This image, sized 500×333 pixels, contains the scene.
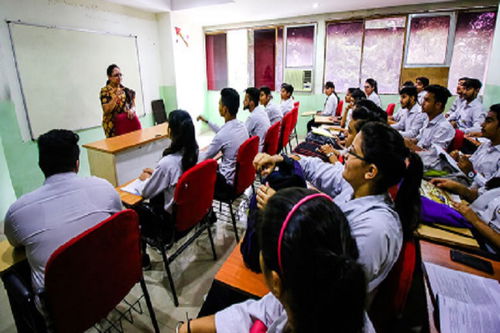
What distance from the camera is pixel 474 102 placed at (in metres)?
4.34

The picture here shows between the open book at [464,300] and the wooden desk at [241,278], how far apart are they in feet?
2.06

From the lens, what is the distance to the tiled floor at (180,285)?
1.69m

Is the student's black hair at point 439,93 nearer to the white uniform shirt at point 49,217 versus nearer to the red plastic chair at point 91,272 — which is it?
the red plastic chair at point 91,272

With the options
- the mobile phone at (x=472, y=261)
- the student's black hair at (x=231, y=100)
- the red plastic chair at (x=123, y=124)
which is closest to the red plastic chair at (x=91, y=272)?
the mobile phone at (x=472, y=261)

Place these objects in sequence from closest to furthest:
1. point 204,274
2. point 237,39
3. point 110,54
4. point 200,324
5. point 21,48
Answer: point 200,324 → point 204,274 → point 21,48 → point 110,54 → point 237,39

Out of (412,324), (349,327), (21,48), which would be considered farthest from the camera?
(21,48)

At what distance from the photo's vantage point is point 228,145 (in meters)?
2.49

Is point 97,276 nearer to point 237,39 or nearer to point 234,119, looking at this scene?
point 234,119

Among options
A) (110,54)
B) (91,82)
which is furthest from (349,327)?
(110,54)

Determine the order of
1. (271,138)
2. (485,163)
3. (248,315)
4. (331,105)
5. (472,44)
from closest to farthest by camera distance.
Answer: (248,315) < (485,163) < (271,138) < (472,44) < (331,105)

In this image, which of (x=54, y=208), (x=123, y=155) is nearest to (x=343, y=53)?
(x=123, y=155)

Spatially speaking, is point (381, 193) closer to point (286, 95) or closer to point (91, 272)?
point (91, 272)

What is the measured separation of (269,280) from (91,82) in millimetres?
4605

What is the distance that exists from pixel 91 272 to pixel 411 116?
168 inches
